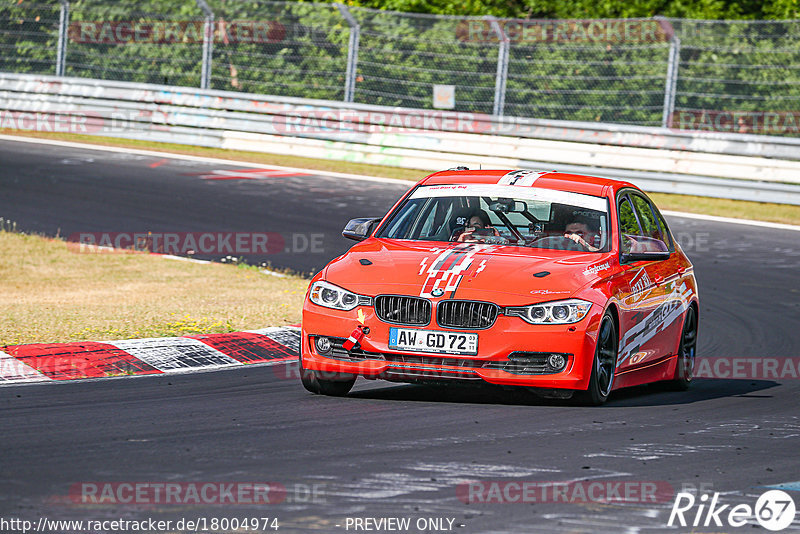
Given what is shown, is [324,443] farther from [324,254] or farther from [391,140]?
[391,140]

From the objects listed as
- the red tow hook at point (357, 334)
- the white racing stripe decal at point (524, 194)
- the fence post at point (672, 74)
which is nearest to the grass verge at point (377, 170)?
the fence post at point (672, 74)

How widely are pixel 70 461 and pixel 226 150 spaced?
20.1 meters

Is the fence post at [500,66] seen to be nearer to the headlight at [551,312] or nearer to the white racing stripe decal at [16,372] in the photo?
the white racing stripe decal at [16,372]

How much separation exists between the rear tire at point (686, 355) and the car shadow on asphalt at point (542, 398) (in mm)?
72

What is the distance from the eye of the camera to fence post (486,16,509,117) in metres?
23.5

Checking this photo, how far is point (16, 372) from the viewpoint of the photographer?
8922mm

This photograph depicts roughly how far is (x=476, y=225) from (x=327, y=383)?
1.57 metres

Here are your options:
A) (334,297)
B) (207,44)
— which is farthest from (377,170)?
(334,297)

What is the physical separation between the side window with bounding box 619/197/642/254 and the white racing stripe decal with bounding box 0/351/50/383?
12.8 feet

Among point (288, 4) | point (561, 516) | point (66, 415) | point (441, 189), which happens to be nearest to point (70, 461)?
point (66, 415)

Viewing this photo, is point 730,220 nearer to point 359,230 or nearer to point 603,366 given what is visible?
point 359,230

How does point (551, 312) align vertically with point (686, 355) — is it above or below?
→ above

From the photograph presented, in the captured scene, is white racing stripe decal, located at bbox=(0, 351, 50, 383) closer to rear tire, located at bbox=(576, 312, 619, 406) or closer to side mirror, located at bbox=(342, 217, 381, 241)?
side mirror, located at bbox=(342, 217, 381, 241)

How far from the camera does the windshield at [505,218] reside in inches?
361
